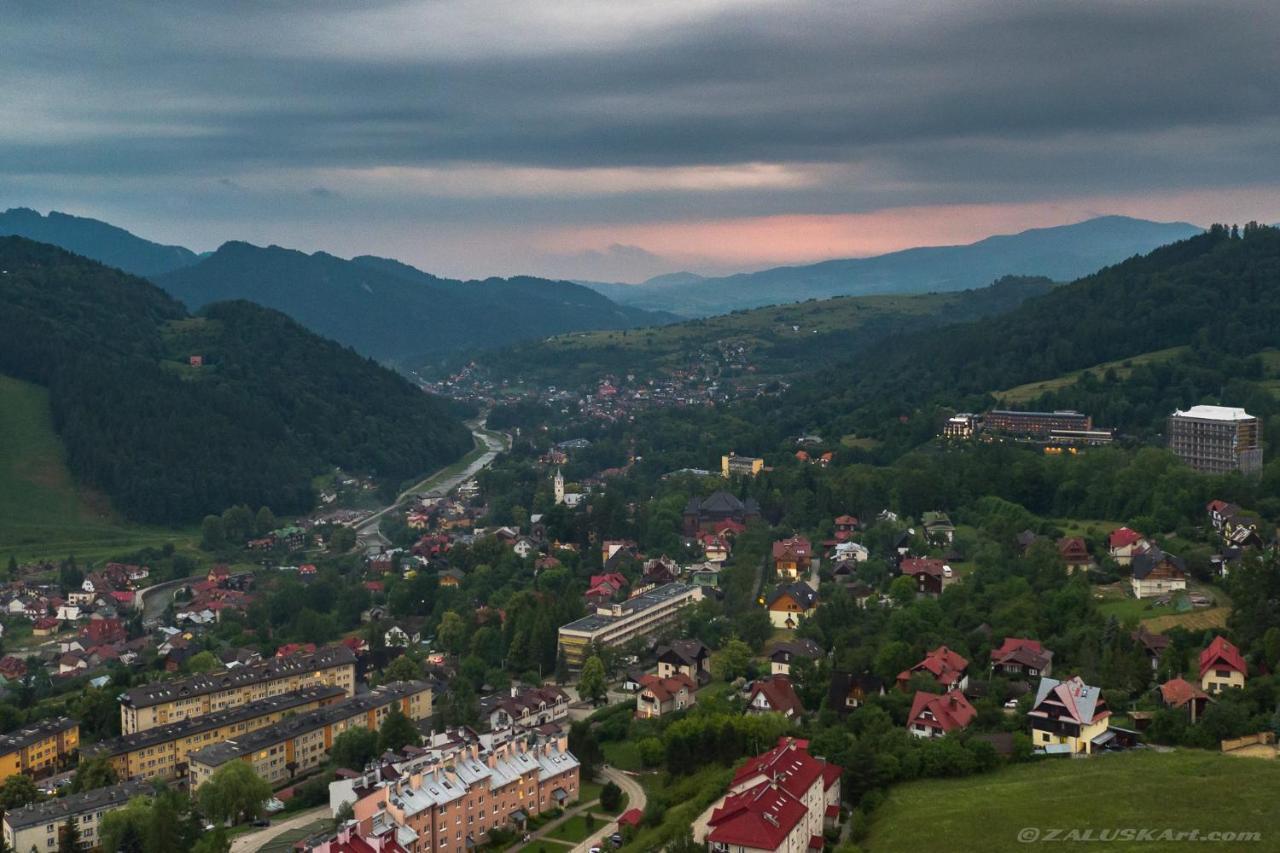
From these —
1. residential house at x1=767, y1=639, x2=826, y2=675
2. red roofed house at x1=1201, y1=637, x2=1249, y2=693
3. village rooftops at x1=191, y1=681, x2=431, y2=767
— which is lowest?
village rooftops at x1=191, y1=681, x2=431, y2=767

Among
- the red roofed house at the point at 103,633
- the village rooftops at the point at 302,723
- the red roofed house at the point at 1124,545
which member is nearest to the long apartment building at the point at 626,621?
the village rooftops at the point at 302,723

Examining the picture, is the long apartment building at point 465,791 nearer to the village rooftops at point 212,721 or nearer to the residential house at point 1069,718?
the village rooftops at point 212,721

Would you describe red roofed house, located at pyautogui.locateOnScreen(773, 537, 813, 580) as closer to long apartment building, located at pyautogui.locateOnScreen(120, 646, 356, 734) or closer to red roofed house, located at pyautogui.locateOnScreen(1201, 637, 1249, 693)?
long apartment building, located at pyautogui.locateOnScreen(120, 646, 356, 734)

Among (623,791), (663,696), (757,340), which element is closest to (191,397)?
(757,340)

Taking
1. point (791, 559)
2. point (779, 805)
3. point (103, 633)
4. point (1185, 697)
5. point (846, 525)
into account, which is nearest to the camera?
point (779, 805)

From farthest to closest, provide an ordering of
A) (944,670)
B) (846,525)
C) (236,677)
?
(846,525) < (236,677) < (944,670)

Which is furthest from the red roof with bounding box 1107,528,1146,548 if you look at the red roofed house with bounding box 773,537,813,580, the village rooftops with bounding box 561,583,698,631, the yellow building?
the yellow building

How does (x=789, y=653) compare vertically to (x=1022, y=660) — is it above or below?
below

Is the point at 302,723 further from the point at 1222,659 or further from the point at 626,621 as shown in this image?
the point at 1222,659
